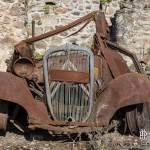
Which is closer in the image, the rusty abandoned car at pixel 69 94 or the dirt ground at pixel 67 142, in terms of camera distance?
the dirt ground at pixel 67 142

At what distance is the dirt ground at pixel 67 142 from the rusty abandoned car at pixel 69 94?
6.2 inches

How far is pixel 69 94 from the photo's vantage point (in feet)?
23.2

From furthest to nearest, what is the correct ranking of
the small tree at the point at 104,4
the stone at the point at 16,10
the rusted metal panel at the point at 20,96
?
the small tree at the point at 104,4 → the stone at the point at 16,10 → the rusted metal panel at the point at 20,96

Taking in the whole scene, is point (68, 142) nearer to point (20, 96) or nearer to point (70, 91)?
point (70, 91)

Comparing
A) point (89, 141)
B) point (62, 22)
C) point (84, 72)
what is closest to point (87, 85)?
point (84, 72)

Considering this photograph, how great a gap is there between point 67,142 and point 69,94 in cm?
61

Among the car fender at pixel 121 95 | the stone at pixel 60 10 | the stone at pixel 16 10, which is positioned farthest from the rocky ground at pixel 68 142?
the stone at pixel 60 10

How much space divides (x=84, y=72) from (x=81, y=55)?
25 cm

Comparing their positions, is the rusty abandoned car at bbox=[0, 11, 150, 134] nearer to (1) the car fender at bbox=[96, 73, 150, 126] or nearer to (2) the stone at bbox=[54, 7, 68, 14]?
(1) the car fender at bbox=[96, 73, 150, 126]

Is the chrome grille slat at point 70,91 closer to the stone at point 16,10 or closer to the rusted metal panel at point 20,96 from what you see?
the rusted metal panel at point 20,96

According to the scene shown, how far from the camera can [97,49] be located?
795 centimetres

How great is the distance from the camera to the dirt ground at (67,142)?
668cm

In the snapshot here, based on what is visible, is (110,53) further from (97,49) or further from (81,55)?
(81,55)

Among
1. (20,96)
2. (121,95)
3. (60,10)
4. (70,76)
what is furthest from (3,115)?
(60,10)
